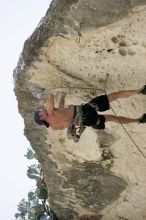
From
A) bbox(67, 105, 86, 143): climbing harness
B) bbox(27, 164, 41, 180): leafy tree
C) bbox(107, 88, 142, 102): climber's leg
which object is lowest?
bbox(27, 164, 41, 180): leafy tree

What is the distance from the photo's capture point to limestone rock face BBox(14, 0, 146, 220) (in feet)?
17.2

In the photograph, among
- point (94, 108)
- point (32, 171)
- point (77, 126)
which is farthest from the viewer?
point (32, 171)

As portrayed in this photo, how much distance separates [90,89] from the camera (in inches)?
252

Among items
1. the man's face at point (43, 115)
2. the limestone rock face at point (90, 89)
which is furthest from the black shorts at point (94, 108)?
the man's face at point (43, 115)

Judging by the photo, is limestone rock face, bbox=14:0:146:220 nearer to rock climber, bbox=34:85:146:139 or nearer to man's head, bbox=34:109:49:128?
rock climber, bbox=34:85:146:139

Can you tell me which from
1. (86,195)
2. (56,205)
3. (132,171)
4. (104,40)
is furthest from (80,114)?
(56,205)

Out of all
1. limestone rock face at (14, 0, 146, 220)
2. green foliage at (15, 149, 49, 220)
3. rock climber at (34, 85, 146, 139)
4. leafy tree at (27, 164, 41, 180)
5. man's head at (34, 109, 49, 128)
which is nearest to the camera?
limestone rock face at (14, 0, 146, 220)

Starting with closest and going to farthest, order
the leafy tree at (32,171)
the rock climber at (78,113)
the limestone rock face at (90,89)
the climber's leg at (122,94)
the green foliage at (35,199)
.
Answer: the limestone rock face at (90,89)
the climber's leg at (122,94)
the rock climber at (78,113)
the green foliage at (35,199)
the leafy tree at (32,171)

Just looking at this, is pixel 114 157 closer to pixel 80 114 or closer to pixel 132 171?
pixel 132 171

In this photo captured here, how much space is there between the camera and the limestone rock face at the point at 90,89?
5246mm

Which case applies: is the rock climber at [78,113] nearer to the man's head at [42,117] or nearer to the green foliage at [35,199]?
the man's head at [42,117]

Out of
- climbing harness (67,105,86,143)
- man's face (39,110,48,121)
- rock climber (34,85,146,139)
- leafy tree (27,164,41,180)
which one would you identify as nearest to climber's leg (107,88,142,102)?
rock climber (34,85,146,139)

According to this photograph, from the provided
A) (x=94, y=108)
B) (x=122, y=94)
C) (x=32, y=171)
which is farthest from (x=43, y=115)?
(x=32, y=171)

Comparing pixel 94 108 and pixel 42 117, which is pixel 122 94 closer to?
pixel 94 108
